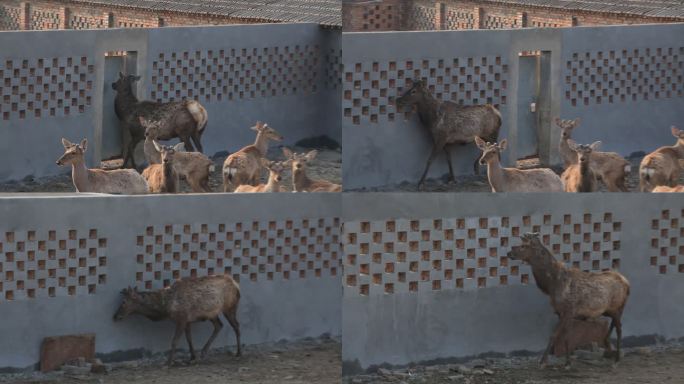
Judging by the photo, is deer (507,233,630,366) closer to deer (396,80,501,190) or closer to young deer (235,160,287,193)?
deer (396,80,501,190)

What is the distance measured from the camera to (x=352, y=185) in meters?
18.2

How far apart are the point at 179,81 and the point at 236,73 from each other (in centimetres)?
89

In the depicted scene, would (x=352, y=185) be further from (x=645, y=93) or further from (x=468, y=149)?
(x=645, y=93)

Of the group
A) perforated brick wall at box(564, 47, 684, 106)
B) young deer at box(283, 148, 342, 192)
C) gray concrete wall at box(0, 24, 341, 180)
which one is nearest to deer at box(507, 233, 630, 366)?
young deer at box(283, 148, 342, 192)

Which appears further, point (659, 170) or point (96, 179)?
point (96, 179)

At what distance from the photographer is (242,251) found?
17281 millimetres

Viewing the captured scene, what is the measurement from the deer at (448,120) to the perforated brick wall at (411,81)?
15 cm

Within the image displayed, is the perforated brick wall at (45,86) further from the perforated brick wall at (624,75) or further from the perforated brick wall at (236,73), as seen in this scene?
the perforated brick wall at (624,75)

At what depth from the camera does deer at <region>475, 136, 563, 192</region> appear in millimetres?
17562

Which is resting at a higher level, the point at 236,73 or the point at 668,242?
the point at 236,73

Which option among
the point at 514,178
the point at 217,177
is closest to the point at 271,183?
the point at 514,178

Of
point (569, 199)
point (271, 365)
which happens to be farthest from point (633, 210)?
point (271, 365)

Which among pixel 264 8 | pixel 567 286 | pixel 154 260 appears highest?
pixel 264 8

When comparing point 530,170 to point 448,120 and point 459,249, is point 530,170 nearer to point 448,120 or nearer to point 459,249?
point 448,120
